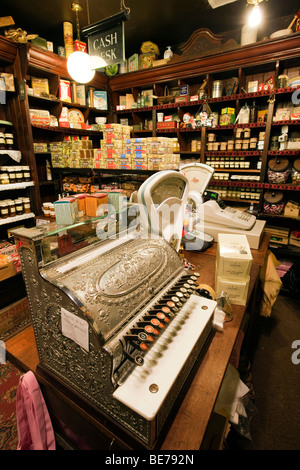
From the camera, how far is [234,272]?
1.23m

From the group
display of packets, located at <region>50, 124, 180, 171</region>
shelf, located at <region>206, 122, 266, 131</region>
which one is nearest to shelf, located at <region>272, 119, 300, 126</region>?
shelf, located at <region>206, 122, 266, 131</region>

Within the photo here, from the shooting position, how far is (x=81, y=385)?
2.64 feet

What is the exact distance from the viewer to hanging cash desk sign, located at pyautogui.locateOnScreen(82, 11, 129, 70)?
2.48 metres

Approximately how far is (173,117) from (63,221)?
3.77m

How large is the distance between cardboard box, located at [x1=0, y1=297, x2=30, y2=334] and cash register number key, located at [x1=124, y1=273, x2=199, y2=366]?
2.10 m

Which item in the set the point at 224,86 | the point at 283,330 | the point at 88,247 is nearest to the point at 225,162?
the point at 224,86

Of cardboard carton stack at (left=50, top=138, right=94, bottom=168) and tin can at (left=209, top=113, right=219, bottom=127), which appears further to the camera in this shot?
tin can at (left=209, top=113, right=219, bottom=127)

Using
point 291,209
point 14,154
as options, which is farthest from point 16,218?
point 291,209

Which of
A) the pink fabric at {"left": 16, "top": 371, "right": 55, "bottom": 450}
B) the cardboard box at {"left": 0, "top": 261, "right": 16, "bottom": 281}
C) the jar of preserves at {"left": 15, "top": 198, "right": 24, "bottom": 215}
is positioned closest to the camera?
the pink fabric at {"left": 16, "top": 371, "right": 55, "bottom": 450}

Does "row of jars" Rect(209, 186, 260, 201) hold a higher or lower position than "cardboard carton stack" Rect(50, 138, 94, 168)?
lower

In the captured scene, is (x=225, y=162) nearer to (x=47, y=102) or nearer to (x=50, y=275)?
(x=47, y=102)

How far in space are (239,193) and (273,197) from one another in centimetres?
47

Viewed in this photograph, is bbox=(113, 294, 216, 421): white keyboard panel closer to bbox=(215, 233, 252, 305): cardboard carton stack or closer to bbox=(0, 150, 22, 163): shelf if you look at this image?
bbox=(215, 233, 252, 305): cardboard carton stack

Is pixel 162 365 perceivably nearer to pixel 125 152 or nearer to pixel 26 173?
pixel 125 152
